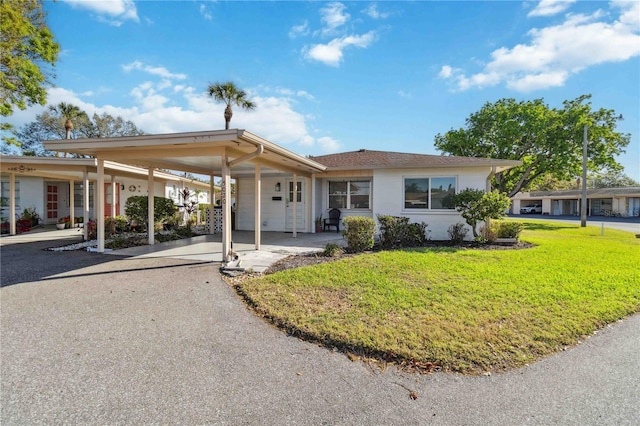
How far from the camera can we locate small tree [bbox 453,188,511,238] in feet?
30.7

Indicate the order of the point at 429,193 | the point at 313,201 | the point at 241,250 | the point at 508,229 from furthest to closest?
the point at 313,201
the point at 429,193
the point at 508,229
the point at 241,250

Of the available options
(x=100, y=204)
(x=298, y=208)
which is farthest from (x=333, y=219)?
(x=100, y=204)

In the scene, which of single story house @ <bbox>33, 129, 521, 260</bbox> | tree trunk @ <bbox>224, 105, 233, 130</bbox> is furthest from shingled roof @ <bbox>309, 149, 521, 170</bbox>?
tree trunk @ <bbox>224, 105, 233, 130</bbox>

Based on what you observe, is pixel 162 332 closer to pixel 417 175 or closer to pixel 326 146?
pixel 417 175

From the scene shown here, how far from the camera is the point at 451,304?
4.35 m

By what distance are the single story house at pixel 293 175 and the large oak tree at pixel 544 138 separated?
11945 mm

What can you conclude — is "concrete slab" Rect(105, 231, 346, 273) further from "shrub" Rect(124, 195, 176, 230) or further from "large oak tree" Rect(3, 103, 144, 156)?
"large oak tree" Rect(3, 103, 144, 156)

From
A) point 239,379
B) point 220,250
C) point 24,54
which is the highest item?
point 24,54

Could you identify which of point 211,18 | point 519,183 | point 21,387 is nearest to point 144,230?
point 211,18

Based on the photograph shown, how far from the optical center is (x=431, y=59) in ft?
35.0

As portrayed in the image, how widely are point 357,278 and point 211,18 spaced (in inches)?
350

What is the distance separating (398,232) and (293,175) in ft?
14.6

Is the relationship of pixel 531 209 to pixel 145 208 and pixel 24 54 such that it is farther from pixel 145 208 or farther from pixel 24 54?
pixel 24 54

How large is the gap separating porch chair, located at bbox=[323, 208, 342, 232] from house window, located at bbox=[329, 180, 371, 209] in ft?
0.86
